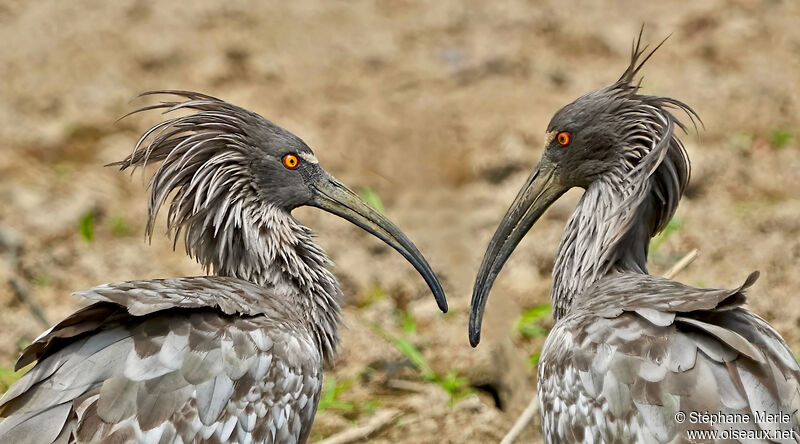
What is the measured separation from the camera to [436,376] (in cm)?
687

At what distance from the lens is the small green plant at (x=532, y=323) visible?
24.2ft

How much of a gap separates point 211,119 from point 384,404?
2529 mm

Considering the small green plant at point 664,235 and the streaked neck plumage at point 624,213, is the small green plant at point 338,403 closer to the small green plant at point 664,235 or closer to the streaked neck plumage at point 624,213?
the streaked neck plumage at point 624,213

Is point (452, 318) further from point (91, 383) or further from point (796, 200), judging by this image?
point (91, 383)

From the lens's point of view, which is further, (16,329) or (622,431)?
(16,329)

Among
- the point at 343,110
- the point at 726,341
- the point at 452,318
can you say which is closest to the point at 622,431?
the point at 726,341

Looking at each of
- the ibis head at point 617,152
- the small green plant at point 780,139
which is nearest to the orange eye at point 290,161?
the ibis head at point 617,152

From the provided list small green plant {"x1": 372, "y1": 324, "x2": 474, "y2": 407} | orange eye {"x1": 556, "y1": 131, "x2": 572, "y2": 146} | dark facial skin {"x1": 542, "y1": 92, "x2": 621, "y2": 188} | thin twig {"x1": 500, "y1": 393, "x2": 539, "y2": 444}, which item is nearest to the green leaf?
small green plant {"x1": 372, "y1": 324, "x2": 474, "y2": 407}

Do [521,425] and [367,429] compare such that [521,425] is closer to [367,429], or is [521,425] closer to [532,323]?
[367,429]

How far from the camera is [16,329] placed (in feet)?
23.5

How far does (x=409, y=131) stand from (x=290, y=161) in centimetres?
495

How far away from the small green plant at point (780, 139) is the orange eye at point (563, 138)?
15.8 feet

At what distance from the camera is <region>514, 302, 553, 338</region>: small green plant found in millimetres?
7382

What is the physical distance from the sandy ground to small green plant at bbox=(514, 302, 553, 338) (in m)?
0.07
